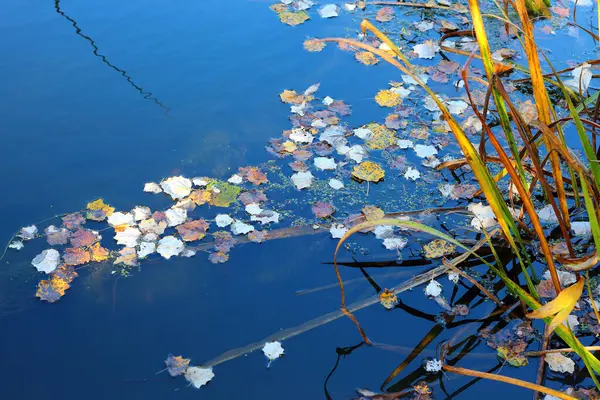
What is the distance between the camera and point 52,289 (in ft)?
8.50

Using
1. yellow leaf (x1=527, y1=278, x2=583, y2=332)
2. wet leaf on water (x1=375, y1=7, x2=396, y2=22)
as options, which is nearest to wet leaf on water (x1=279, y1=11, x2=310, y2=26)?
wet leaf on water (x1=375, y1=7, x2=396, y2=22)

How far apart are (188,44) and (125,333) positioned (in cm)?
231

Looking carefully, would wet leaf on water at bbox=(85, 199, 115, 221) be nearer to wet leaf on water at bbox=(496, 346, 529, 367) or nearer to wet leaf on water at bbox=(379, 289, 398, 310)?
wet leaf on water at bbox=(379, 289, 398, 310)

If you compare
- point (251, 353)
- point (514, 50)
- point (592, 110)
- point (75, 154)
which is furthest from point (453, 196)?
point (75, 154)

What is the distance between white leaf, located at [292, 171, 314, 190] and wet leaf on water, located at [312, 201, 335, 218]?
15 cm

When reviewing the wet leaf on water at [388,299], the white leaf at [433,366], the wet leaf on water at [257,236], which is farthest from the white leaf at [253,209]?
the white leaf at [433,366]

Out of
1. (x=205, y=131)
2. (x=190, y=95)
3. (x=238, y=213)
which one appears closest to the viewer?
(x=238, y=213)

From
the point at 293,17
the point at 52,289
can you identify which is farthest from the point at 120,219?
the point at 293,17

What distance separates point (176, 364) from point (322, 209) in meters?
1.05

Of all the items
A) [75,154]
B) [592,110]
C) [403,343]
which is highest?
[592,110]

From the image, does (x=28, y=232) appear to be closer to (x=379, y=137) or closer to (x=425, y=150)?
(x=379, y=137)

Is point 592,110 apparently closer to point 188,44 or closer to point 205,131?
point 205,131

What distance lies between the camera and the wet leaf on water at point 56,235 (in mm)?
2785

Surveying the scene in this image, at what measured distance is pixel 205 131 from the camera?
11.2 ft
